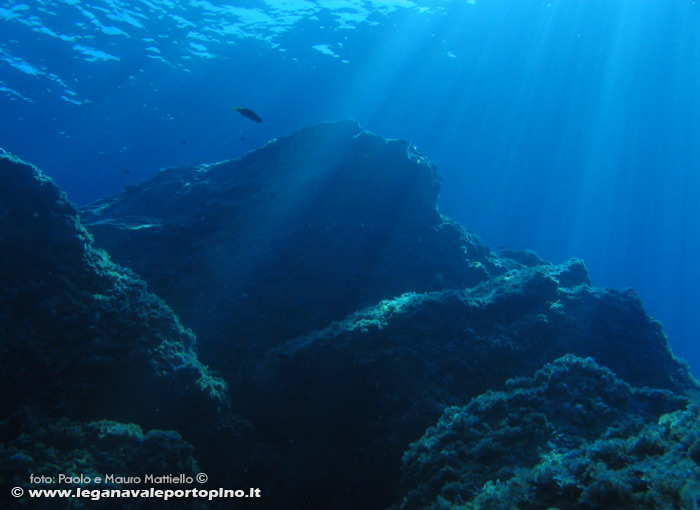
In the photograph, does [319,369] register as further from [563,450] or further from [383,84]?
[383,84]

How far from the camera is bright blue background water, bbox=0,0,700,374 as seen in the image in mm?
20453

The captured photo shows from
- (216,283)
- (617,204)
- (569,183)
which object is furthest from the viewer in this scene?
(617,204)

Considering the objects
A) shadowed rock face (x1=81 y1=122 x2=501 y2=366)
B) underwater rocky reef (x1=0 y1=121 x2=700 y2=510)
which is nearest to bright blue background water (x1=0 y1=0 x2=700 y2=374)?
shadowed rock face (x1=81 y1=122 x2=501 y2=366)

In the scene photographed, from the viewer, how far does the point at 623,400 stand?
453 centimetres

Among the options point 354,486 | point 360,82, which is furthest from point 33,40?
point 354,486

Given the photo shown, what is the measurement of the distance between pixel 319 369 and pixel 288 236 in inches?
181

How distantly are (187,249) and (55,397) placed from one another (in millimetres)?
5202

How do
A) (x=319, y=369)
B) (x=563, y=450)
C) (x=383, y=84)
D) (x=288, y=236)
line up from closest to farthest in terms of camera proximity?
(x=563, y=450)
(x=319, y=369)
(x=288, y=236)
(x=383, y=84)

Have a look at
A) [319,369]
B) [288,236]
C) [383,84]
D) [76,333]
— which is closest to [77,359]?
[76,333]

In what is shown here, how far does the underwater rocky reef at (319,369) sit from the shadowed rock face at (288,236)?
68mm

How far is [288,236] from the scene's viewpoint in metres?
9.69

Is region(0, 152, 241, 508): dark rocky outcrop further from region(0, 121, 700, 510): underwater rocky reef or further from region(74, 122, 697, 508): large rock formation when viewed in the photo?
region(74, 122, 697, 508): large rock formation

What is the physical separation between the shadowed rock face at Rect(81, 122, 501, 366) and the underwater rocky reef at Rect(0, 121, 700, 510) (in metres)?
0.07

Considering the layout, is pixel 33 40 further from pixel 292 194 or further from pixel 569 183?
pixel 569 183
